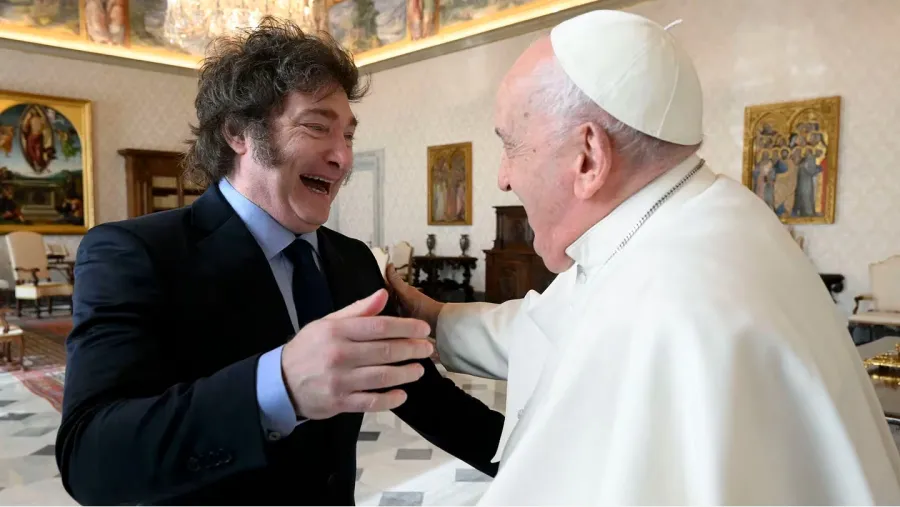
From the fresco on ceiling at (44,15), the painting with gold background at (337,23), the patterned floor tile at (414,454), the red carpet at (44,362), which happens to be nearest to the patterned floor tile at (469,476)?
the patterned floor tile at (414,454)

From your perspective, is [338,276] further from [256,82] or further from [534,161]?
[534,161]

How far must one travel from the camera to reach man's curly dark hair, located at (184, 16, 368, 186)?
1.54 meters

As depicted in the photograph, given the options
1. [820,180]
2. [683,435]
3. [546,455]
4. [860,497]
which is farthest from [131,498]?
A: [820,180]

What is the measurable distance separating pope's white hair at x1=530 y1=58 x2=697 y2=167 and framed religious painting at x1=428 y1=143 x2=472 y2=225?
32.5 feet

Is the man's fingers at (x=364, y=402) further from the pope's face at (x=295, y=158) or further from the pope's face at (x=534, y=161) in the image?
the pope's face at (x=295, y=158)

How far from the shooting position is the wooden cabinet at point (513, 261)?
9.12 meters

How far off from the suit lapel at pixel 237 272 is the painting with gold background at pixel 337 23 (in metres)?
9.12

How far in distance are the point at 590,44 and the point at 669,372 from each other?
0.71 metres

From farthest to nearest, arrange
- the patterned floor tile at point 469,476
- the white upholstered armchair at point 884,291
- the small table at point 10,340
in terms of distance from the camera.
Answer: the white upholstered armchair at point 884,291 → the small table at point 10,340 → the patterned floor tile at point 469,476

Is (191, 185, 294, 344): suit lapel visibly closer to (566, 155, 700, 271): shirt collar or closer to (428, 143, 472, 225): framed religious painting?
(566, 155, 700, 271): shirt collar

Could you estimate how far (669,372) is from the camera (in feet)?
3.22

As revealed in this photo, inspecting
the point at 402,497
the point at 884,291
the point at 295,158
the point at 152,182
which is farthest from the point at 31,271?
the point at 884,291

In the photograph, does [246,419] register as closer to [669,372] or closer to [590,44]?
[669,372]

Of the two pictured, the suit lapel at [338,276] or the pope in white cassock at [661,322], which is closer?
the pope in white cassock at [661,322]
